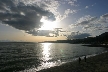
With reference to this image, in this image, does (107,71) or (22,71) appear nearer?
(107,71)

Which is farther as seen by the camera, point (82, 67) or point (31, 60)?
point (31, 60)

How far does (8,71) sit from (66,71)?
1649 cm

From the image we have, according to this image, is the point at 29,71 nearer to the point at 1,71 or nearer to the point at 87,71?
the point at 1,71

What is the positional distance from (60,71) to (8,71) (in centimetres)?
1502

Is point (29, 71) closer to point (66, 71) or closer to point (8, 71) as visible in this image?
point (8, 71)

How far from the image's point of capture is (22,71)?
35.3 metres

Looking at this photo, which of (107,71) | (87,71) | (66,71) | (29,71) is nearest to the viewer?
(107,71)

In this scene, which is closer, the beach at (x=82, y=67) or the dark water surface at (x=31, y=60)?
the beach at (x=82, y=67)

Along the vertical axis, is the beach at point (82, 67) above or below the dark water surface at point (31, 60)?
above

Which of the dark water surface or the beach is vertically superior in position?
the beach

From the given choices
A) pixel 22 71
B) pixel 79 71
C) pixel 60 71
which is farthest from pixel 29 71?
pixel 79 71

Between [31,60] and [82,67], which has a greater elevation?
[82,67]

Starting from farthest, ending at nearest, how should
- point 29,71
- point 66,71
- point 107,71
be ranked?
point 29,71 < point 66,71 < point 107,71

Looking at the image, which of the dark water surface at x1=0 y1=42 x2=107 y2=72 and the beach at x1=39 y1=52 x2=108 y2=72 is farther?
the dark water surface at x1=0 y1=42 x2=107 y2=72
